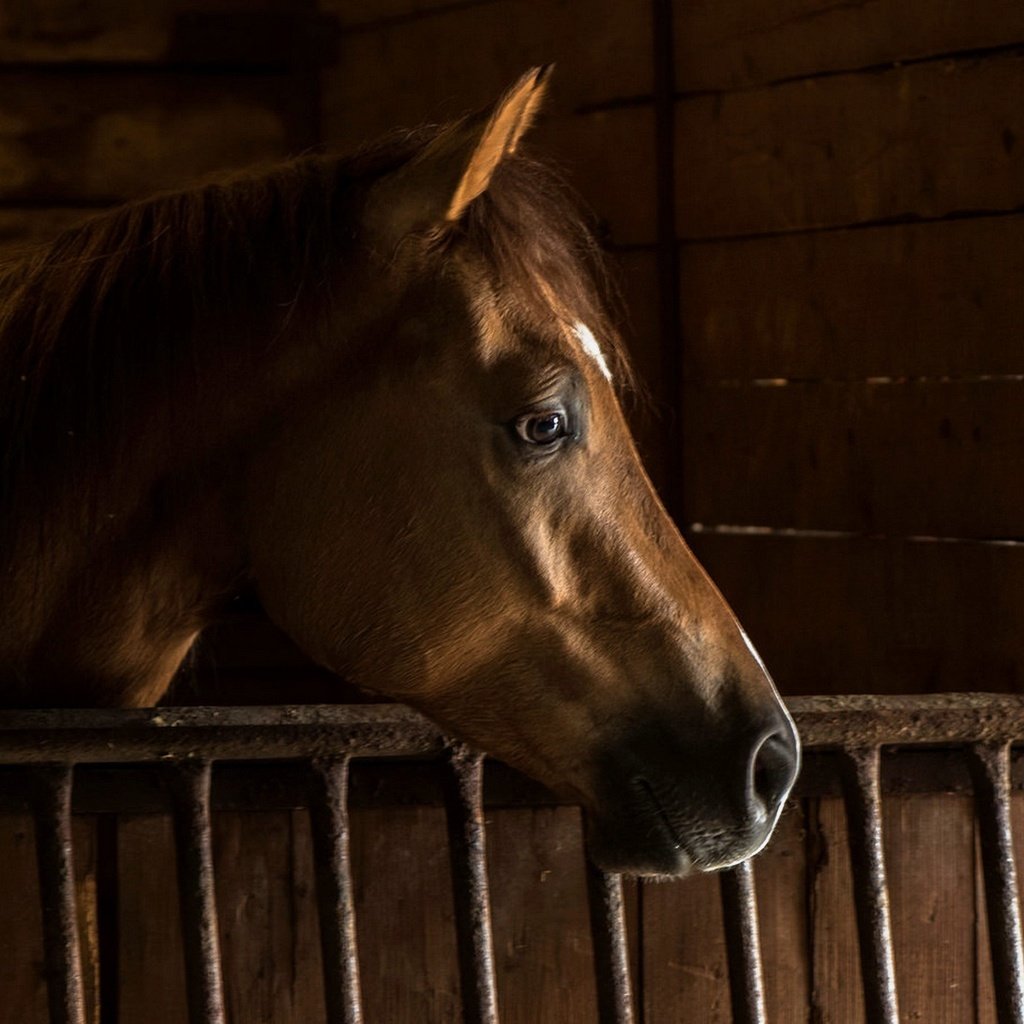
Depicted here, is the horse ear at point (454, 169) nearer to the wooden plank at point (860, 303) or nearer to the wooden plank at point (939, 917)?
the wooden plank at point (939, 917)

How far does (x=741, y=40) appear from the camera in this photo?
96.3 inches

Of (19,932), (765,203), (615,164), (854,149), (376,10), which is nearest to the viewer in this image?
(19,932)

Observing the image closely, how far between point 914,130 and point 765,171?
0.32 meters

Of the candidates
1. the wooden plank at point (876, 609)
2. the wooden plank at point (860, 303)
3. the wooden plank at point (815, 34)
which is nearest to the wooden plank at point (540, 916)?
the wooden plank at point (876, 609)

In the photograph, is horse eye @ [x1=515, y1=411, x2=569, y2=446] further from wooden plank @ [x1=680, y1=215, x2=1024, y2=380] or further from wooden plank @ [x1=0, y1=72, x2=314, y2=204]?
wooden plank @ [x1=0, y1=72, x2=314, y2=204]

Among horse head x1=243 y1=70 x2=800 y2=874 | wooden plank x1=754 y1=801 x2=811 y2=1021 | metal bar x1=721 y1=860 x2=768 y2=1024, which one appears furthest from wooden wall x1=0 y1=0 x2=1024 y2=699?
horse head x1=243 y1=70 x2=800 y2=874

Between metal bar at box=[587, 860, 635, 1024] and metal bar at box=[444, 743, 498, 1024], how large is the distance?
11 cm

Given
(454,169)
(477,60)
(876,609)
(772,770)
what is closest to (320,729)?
(772,770)

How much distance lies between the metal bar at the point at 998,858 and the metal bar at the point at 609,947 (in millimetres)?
390

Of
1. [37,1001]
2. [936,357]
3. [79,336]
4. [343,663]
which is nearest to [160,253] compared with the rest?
[79,336]

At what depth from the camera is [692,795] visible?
1.25 meters

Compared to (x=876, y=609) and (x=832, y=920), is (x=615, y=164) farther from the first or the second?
(x=832, y=920)

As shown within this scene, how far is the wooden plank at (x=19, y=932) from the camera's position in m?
1.32

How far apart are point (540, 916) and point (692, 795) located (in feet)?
0.89
